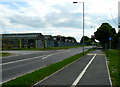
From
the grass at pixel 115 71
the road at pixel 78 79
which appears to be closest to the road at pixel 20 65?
the road at pixel 78 79

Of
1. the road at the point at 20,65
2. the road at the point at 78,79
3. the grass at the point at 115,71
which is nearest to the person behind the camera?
the road at the point at 78,79

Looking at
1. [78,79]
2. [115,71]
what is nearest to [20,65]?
[78,79]

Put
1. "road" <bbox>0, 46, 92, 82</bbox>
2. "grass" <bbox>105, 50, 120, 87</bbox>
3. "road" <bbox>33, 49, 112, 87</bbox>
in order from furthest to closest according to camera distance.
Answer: "road" <bbox>0, 46, 92, 82</bbox> < "grass" <bbox>105, 50, 120, 87</bbox> < "road" <bbox>33, 49, 112, 87</bbox>

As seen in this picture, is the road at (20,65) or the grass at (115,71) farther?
the road at (20,65)

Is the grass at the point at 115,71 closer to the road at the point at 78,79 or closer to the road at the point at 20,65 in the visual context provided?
the road at the point at 78,79

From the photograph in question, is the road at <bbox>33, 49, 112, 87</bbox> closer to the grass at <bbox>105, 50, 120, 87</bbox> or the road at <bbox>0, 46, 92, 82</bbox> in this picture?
the grass at <bbox>105, 50, 120, 87</bbox>

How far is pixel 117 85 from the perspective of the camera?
6727mm

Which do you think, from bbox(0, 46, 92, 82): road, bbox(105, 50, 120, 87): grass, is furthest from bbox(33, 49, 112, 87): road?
bbox(0, 46, 92, 82): road

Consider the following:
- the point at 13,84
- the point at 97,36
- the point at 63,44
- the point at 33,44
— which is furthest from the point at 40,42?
the point at 13,84

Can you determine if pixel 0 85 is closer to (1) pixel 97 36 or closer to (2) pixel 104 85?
(2) pixel 104 85

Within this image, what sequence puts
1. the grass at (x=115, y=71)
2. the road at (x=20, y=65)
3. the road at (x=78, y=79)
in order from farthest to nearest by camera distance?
the road at (x=20, y=65) < the grass at (x=115, y=71) < the road at (x=78, y=79)

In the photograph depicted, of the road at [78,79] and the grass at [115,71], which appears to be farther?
the grass at [115,71]

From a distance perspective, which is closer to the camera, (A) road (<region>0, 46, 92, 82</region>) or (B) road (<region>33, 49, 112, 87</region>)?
(B) road (<region>33, 49, 112, 87</region>)

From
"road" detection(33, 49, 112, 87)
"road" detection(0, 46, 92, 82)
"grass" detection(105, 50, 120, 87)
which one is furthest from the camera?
"road" detection(0, 46, 92, 82)
